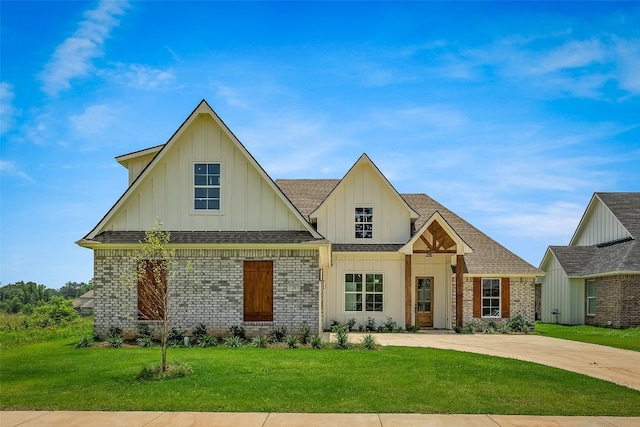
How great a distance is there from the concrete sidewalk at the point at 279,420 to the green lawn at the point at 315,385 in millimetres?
336

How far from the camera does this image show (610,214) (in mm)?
35781

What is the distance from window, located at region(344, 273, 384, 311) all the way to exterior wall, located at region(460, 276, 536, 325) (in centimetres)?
395

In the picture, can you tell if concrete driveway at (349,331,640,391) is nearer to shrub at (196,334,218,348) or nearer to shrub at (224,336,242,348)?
shrub at (224,336,242,348)

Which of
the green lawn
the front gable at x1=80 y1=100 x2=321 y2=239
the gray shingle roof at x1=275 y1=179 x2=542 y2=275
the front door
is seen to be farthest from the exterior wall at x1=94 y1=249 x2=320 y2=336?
the front door

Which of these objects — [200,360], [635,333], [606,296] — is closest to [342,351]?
[200,360]

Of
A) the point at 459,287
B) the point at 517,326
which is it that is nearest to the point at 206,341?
the point at 459,287

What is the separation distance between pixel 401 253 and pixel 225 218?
9.52m

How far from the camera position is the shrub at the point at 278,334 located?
19281 millimetres

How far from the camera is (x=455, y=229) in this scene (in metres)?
31.0

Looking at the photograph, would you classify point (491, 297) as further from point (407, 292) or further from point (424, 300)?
point (407, 292)

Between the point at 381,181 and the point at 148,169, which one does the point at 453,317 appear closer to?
the point at 381,181

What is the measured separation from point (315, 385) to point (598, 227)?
3146cm

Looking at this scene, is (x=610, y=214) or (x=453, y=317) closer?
(x=453, y=317)

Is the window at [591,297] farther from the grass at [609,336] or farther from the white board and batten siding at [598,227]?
the white board and batten siding at [598,227]
